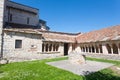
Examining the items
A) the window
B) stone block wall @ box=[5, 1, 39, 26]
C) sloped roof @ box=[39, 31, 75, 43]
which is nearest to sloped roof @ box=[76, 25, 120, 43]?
sloped roof @ box=[39, 31, 75, 43]

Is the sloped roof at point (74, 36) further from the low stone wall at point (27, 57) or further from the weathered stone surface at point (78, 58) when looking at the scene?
the weathered stone surface at point (78, 58)

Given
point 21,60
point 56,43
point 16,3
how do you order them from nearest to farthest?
1. point 21,60
2. point 56,43
3. point 16,3

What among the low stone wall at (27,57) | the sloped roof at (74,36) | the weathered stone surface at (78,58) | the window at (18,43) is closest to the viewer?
the weathered stone surface at (78,58)

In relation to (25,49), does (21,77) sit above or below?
below

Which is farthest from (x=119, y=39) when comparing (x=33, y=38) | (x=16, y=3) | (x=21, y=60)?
(x=16, y=3)

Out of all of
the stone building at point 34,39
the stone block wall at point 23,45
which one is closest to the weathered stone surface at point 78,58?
the stone building at point 34,39

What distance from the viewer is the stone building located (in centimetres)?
A: 1423

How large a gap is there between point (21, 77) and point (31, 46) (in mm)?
8530

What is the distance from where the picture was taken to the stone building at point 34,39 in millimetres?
14234

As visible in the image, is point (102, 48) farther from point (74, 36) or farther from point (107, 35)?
point (74, 36)

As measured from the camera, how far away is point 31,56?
52.6ft

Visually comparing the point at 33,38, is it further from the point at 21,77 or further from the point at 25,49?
the point at 21,77

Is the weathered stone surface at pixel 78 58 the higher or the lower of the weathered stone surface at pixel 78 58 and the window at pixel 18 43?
the lower

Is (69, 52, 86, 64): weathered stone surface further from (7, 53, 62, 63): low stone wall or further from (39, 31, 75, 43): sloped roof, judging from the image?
(39, 31, 75, 43): sloped roof
